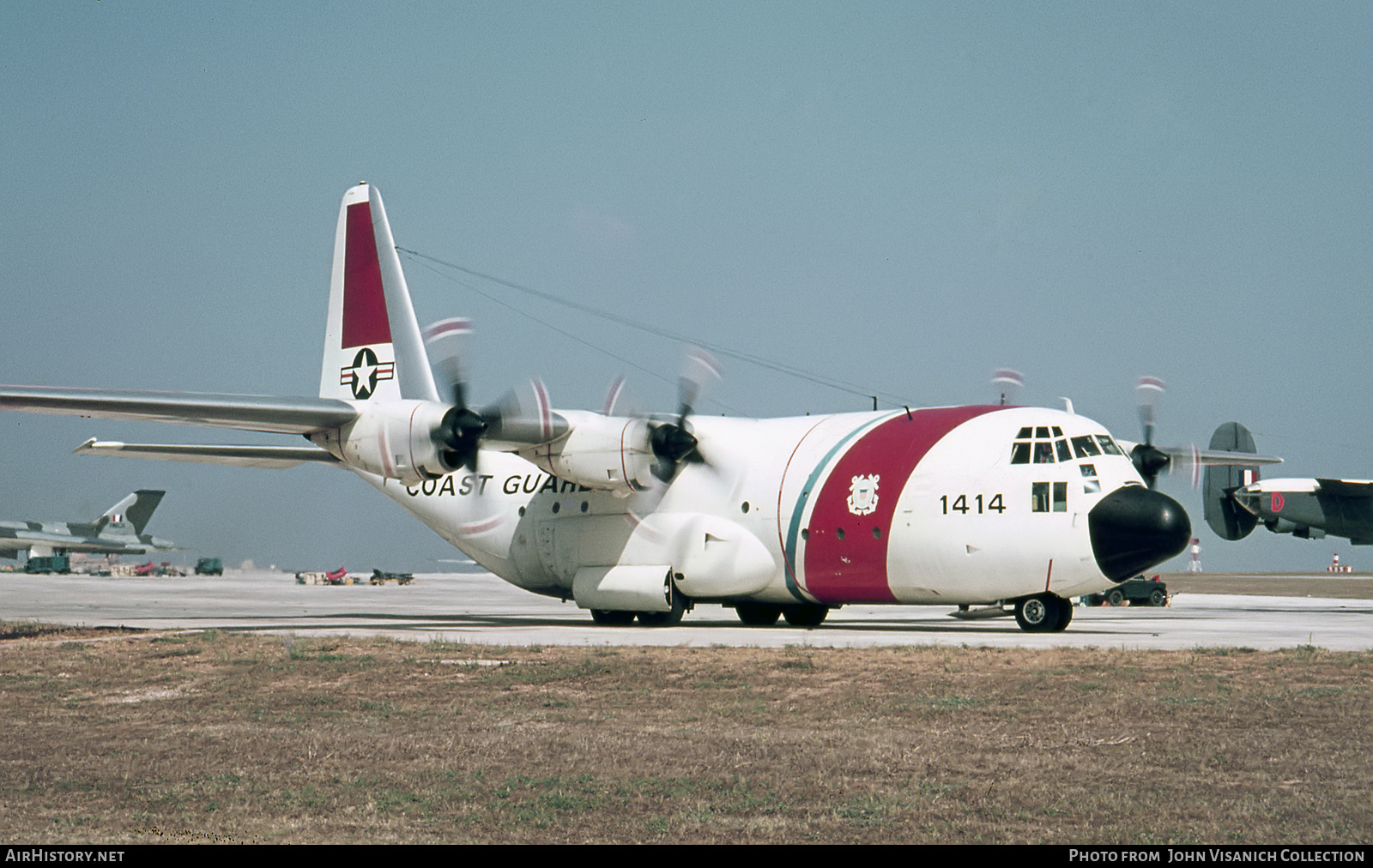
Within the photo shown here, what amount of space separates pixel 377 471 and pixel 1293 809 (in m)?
18.7

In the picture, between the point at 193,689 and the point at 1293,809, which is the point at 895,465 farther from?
the point at 1293,809

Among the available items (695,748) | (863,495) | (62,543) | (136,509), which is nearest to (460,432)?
(863,495)

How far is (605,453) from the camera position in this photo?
24.5m

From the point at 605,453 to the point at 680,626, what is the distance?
4279 millimetres

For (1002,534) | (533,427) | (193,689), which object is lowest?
(193,689)

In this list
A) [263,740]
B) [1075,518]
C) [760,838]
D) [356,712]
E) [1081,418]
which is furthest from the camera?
[1081,418]

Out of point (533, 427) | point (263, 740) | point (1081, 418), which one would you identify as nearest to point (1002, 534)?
point (1081, 418)

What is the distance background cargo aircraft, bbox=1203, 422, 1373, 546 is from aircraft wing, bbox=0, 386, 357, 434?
33.0m

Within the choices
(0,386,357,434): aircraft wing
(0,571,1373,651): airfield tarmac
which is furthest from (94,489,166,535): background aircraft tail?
(0,386,357,434): aircraft wing

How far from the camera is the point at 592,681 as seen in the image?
14648 mm

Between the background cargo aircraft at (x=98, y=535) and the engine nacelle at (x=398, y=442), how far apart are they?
63145 millimetres

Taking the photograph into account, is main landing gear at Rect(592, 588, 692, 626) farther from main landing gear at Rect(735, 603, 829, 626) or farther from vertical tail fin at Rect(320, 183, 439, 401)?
vertical tail fin at Rect(320, 183, 439, 401)

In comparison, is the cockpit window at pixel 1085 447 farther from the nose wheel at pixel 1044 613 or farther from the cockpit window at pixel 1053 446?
the nose wheel at pixel 1044 613

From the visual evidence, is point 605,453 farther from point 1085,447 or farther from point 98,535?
point 98,535
